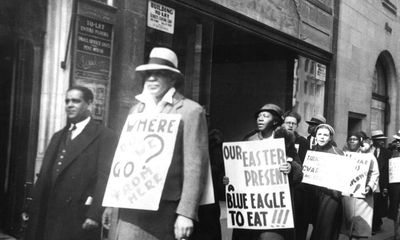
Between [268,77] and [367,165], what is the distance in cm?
485

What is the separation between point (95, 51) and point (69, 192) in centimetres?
246

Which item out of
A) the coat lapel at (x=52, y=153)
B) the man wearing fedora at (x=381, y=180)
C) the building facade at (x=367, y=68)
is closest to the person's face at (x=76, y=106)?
the coat lapel at (x=52, y=153)

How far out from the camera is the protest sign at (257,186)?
5297 mm

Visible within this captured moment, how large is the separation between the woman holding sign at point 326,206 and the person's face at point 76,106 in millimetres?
3180

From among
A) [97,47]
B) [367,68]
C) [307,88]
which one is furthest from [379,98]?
[97,47]

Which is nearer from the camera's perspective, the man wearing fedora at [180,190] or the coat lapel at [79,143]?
the man wearing fedora at [180,190]

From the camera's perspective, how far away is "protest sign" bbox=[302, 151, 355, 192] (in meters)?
6.66

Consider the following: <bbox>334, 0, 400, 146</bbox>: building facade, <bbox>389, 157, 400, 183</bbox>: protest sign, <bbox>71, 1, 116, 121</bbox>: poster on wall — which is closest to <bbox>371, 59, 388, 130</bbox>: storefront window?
<bbox>334, 0, 400, 146</bbox>: building facade

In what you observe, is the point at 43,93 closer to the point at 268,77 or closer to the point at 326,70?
the point at 268,77

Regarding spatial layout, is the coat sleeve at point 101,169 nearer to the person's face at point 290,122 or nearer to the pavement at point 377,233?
the person's face at point 290,122

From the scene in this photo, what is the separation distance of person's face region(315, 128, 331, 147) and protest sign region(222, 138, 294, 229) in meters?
1.66

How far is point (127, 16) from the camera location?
7020mm

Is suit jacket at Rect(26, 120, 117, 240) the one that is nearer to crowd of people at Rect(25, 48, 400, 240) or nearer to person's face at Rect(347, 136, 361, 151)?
crowd of people at Rect(25, 48, 400, 240)

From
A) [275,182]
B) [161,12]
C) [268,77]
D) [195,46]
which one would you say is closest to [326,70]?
[268,77]
